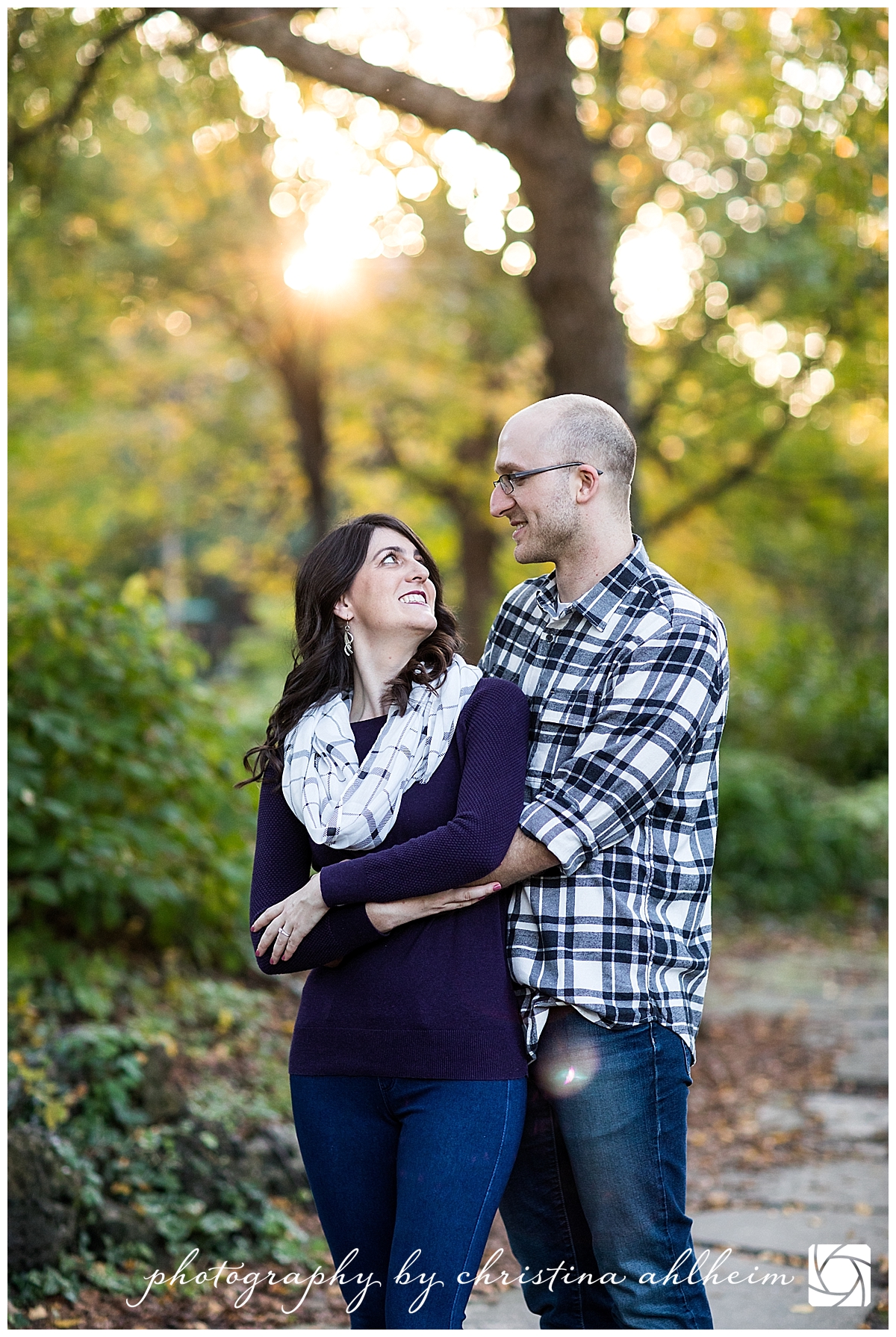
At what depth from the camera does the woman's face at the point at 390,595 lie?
2.42 metres

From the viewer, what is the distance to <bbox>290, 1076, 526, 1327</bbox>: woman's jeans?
213 centimetres

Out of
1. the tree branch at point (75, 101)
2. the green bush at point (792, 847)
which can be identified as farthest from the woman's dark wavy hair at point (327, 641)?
the green bush at point (792, 847)

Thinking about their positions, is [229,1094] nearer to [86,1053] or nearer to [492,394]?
[86,1053]

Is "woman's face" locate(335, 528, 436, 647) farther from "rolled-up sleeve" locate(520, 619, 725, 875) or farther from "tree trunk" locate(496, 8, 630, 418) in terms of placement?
"tree trunk" locate(496, 8, 630, 418)

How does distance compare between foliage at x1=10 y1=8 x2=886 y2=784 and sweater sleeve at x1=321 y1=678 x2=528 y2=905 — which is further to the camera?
foliage at x1=10 y1=8 x2=886 y2=784

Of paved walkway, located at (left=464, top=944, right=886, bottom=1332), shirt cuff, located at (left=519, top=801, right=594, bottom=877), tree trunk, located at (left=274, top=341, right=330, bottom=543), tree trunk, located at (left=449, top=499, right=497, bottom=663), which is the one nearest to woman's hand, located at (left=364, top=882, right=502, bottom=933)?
shirt cuff, located at (left=519, top=801, right=594, bottom=877)

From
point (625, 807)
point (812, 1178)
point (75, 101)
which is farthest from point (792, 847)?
point (625, 807)

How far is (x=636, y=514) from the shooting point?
5656mm

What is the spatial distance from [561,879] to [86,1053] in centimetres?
265

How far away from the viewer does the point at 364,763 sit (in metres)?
2.29

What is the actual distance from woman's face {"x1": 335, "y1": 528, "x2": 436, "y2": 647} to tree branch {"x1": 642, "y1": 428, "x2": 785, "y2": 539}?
11.0 metres

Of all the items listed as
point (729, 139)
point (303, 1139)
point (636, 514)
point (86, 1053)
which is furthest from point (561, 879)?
point (729, 139)

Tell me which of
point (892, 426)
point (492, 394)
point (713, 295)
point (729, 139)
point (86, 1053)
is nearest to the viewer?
point (892, 426)

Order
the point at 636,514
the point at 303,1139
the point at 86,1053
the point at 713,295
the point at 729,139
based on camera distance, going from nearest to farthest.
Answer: the point at 303,1139, the point at 86,1053, the point at 636,514, the point at 729,139, the point at 713,295
